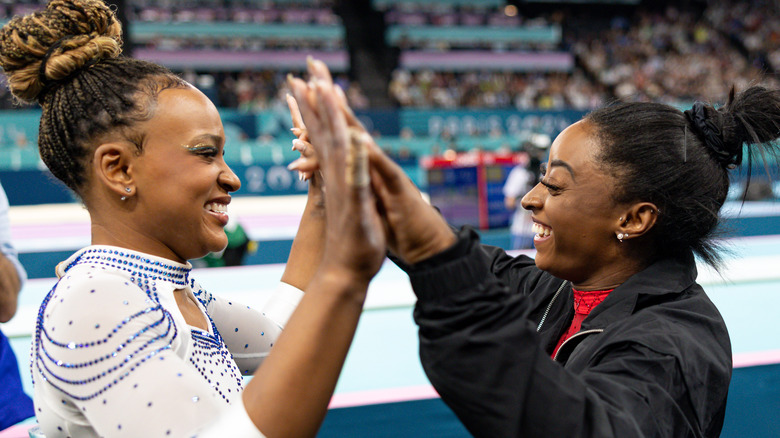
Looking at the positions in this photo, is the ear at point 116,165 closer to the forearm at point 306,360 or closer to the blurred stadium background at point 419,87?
the forearm at point 306,360

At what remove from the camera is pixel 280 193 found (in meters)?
10.6

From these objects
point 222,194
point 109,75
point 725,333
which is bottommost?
point 725,333

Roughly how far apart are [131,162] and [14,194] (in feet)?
32.0

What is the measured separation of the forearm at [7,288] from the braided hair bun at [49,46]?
2.73ft

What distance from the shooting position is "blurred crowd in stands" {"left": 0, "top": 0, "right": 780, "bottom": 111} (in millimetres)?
15273

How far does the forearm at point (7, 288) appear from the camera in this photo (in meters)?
1.64

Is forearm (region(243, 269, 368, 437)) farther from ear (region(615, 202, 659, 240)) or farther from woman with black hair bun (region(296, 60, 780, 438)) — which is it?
ear (region(615, 202, 659, 240))

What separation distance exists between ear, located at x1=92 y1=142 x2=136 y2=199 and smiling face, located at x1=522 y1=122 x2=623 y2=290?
0.77 meters

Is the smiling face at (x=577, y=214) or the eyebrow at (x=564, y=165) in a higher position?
the eyebrow at (x=564, y=165)

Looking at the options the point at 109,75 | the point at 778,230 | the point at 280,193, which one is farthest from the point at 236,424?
the point at 280,193

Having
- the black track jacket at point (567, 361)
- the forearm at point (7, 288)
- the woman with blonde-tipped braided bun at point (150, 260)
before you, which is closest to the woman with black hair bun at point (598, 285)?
the black track jacket at point (567, 361)

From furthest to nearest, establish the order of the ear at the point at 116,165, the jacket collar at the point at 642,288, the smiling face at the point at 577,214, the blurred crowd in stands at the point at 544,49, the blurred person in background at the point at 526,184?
the blurred crowd in stands at the point at 544,49 < the blurred person in background at the point at 526,184 < the smiling face at the point at 577,214 < the jacket collar at the point at 642,288 < the ear at the point at 116,165

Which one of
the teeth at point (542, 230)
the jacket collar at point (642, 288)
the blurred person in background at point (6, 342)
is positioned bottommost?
the blurred person in background at point (6, 342)

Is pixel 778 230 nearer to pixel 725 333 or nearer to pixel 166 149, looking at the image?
pixel 725 333
